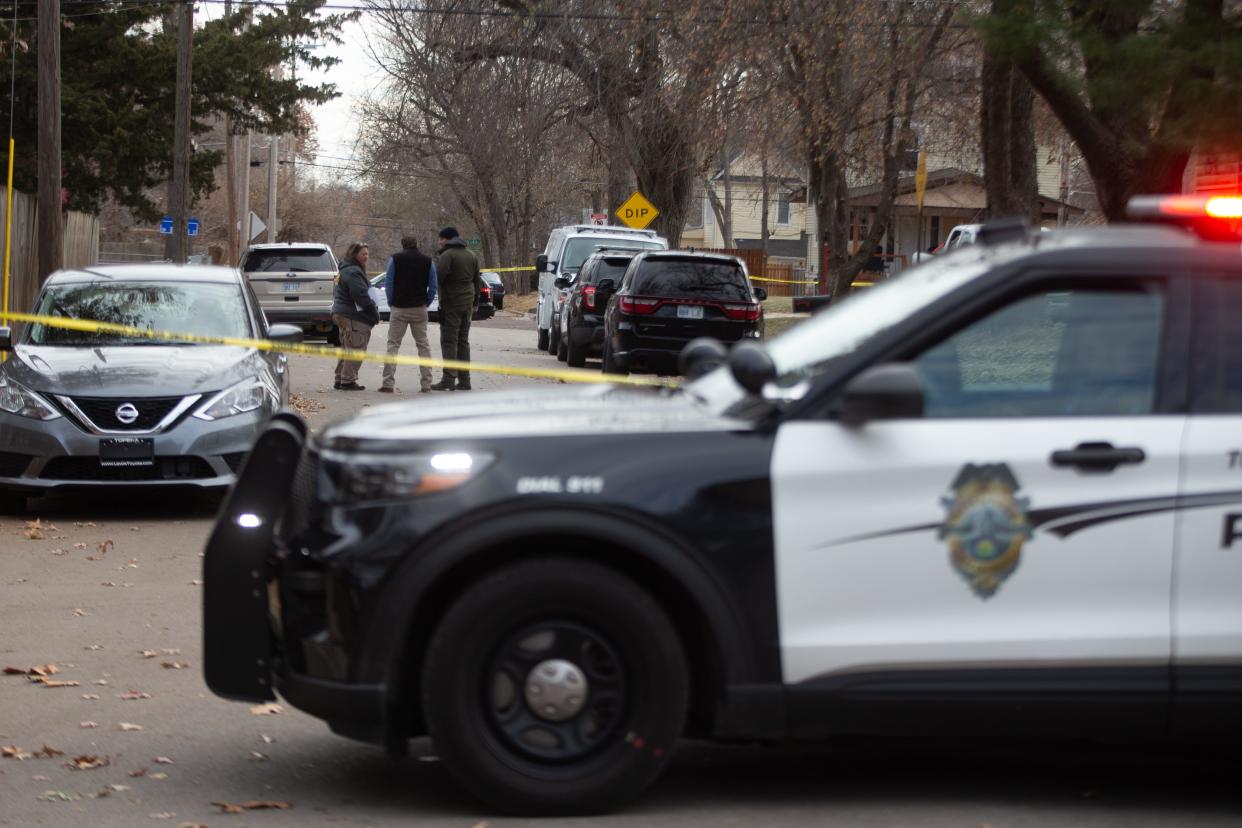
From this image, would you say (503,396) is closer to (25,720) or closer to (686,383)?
(686,383)

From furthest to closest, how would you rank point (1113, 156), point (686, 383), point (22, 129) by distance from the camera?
point (22, 129), point (1113, 156), point (686, 383)

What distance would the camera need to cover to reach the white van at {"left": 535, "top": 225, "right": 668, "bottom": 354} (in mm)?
29906

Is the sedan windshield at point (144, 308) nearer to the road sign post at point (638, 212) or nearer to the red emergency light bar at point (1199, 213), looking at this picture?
the red emergency light bar at point (1199, 213)

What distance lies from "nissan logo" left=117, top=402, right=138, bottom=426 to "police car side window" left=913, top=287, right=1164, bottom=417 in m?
7.08

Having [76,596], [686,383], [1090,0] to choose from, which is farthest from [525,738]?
[1090,0]

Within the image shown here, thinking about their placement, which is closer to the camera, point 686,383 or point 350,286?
point 686,383

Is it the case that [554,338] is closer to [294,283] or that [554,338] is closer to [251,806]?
[294,283]

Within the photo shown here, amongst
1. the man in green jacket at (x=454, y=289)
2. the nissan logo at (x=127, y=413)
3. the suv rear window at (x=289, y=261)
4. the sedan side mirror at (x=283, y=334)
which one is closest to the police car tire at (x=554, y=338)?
the suv rear window at (x=289, y=261)

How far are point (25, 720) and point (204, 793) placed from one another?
1.31 metres

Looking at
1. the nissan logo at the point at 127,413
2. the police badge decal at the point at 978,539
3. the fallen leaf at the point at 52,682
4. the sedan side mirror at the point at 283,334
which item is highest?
the sedan side mirror at the point at 283,334

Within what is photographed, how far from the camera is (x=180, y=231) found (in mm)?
32906

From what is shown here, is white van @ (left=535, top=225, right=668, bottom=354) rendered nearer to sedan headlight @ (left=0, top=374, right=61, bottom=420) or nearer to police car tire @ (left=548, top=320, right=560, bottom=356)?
police car tire @ (left=548, top=320, right=560, bottom=356)

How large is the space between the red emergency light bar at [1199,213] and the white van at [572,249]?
23.8 m

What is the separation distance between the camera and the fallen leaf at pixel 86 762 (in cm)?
579
